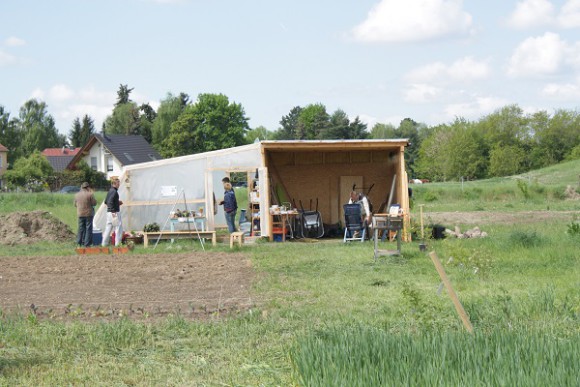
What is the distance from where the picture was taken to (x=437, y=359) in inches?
254

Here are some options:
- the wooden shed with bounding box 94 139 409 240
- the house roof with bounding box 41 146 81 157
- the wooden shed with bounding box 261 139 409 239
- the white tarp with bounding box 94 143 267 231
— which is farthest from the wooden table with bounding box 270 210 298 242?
the house roof with bounding box 41 146 81 157

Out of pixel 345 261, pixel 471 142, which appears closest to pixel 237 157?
pixel 345 261

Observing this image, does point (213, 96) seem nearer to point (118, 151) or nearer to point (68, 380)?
point (118, 151)

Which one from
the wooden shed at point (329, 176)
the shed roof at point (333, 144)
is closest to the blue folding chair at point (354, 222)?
the shed roof at point (333, 144)

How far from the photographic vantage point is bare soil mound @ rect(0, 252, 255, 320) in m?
10.9

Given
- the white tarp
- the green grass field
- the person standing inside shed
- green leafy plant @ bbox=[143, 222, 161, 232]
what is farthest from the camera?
the white tarp

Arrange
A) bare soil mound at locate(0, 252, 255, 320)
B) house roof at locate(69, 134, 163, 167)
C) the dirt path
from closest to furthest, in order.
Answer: bare soil mound at locate(0, 252, 255, 320) < the dirt path < house roof at locate(69, 134, 163, 167)

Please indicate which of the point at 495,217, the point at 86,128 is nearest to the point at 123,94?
the point at 86,128

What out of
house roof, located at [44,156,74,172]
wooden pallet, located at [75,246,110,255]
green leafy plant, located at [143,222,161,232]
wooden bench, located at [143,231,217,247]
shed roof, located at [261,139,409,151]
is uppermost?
house roof, located at [44,156,74,172]

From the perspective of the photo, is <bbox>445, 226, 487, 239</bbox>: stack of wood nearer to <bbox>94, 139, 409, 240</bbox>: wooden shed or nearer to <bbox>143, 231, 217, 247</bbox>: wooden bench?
<bbox>94, 139, 409, 240</bbox>: wooden shed

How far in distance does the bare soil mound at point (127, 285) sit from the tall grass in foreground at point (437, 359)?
3.68 metres

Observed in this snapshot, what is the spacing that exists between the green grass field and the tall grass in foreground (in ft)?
0.05

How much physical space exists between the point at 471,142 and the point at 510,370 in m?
72.6

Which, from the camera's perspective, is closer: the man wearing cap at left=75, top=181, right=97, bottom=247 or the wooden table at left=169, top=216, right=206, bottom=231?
the man wearing cap at left=75, top=181, right=97, bottom=247
